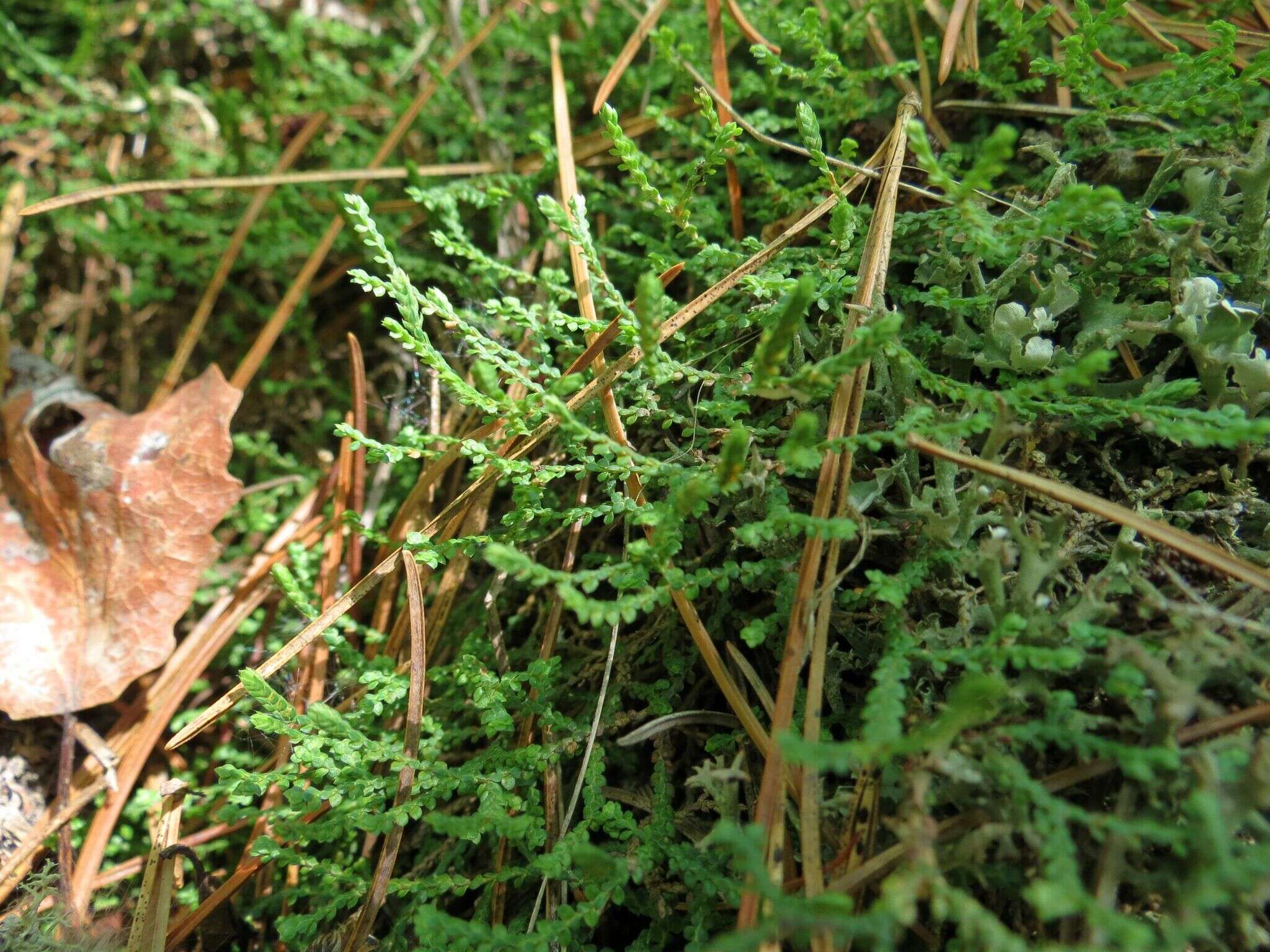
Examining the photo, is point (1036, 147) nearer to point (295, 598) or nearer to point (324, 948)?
point (295, 598)

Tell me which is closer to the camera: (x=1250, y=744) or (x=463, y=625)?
(x=1250, y=744)

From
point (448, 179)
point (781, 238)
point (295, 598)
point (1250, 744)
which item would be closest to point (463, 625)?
point (295, 598)

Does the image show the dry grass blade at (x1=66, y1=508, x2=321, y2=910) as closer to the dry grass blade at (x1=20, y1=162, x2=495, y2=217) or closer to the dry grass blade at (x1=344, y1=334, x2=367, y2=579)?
the dry grass blade at (x1=344, y1=334, x2=367, y2=579)

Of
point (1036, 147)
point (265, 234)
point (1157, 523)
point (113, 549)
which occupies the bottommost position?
point (113, 549)

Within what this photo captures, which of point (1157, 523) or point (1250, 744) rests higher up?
point (1157, 523)

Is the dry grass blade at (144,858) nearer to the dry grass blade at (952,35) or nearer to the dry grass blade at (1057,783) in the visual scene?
the dry grass blade at (1057,783)

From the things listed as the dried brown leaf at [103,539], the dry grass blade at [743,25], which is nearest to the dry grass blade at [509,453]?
the dried brown leaf at [103,539]

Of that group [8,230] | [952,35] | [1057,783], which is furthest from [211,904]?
[952,35]

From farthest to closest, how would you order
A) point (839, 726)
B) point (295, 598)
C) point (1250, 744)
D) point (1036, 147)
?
point (295, 598), point (1036, 147), point (839, 726), point (1250, 744)
